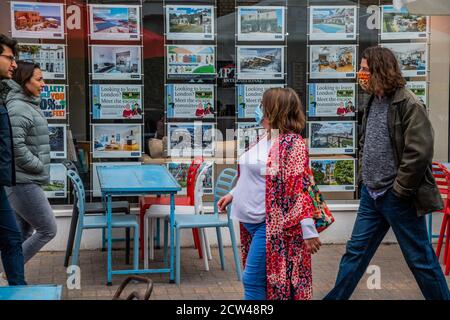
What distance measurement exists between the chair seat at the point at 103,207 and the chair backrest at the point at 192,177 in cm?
63

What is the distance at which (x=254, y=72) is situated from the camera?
29.3 feet

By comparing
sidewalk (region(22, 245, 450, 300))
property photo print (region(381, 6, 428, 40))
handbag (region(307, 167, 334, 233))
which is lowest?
sidewalk (region(22, 245, 450, 300))

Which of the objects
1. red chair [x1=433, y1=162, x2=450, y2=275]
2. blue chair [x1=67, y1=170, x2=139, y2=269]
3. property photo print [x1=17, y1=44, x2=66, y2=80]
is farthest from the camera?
property photo print [x1=17, y1=44, x2=66, y2=80]

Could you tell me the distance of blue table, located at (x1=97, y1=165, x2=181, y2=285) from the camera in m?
7.16

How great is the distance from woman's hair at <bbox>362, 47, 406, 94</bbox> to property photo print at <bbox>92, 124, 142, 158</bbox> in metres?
3.36

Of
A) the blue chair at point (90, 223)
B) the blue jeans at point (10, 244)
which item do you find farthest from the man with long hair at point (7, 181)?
the blue chair at point (90, 223)

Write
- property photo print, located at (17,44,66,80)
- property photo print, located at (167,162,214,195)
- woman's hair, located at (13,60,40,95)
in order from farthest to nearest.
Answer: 1. property photo print, located at (167,162,214,195)
2. property photo print, located at (17,44,66,80)
3. woman's hair, located at (13,60,40,95)

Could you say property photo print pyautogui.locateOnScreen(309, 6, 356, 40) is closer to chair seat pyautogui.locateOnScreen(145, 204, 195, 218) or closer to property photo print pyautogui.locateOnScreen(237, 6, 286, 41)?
property photo print pyautogui.locateOnScreen(237, 6, 286, 41)

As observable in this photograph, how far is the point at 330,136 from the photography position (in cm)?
912


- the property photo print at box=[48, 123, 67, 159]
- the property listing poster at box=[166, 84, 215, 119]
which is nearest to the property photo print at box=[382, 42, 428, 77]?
the property listing poster at box=[166, 84, 215, 119]

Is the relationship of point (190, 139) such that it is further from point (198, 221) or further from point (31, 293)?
point (31, 293)

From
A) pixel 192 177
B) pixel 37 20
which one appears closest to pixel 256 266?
pixel 192 177

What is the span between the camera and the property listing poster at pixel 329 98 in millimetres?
9062
